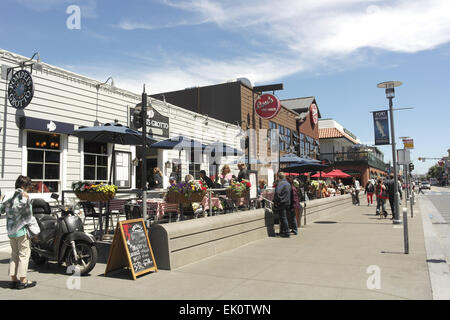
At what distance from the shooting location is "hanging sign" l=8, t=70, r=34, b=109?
9.02 metres

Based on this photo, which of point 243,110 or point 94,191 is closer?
point 94,191

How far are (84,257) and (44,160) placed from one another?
5.07 m

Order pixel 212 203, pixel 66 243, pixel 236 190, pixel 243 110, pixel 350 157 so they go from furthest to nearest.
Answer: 1. pixel 350 157
2. pixel 243 110
3. pixel 236 190
4. pixel 212 203
5. pixel 66 243

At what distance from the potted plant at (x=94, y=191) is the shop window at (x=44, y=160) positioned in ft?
10.1

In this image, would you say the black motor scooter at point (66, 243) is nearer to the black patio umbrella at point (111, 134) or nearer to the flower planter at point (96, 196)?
the flower planter at point (96, 196)

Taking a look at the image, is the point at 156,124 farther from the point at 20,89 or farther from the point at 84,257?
the point at 84,257

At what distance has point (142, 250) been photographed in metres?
6.24

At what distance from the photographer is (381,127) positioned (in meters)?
13.2

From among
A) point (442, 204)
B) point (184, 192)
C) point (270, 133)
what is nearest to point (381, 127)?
point (184, 192)

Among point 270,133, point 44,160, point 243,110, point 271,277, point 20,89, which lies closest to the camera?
point 271,277

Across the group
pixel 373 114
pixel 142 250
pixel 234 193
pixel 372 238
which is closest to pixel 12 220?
pixel 142 250

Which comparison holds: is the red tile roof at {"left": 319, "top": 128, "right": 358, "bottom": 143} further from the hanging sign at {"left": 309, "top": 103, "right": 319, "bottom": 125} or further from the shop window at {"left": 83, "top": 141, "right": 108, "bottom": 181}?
the shop window at {"left": 83, "top": 141, "right": 108, "bottom": 181}
